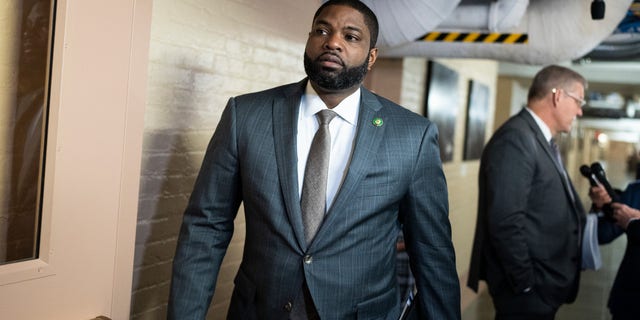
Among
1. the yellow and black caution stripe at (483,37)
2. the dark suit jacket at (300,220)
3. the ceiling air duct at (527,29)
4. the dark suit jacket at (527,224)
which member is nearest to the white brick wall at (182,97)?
the dark suit jacket at (300,220)

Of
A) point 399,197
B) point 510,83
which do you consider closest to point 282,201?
point 399,197

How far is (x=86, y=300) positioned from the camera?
2.02m

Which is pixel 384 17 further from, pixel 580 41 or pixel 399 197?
pixel 399 197

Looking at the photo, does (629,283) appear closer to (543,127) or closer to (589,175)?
(589,175)

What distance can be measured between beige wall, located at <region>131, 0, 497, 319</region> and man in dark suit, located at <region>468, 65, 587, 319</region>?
1.14m

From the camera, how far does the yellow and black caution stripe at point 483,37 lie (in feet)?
13.1

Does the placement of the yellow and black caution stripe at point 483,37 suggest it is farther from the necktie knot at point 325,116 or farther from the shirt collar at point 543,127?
the necktie knot at point 325,116

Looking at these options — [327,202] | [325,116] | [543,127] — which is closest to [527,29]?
[543,127]

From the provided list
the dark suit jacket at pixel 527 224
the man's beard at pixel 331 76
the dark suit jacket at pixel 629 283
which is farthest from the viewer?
the dark suit jacket at pixel 527 224

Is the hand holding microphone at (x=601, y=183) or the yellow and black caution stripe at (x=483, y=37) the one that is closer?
the hand holding microphone at (x=601, y=183)

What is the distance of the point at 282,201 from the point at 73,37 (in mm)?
778

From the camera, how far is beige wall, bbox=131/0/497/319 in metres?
2.26

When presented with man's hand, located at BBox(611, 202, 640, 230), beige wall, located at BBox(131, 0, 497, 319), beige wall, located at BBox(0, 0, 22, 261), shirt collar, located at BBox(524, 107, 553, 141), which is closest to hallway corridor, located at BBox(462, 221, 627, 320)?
man's hand, located at BBox(611, 202, 640, 230)

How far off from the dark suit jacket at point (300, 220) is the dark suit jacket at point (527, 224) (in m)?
1.19
